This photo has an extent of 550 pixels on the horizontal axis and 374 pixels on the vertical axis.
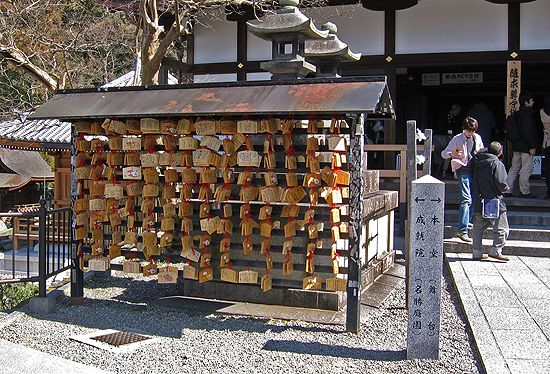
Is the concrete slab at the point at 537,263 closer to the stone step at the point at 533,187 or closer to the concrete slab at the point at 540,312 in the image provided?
the concrete slab at the point at 540,312

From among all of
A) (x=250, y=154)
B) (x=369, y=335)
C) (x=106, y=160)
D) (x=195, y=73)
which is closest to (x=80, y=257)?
(x=106, y=160)

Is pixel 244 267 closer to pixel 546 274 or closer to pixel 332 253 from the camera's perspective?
pixel 332 253

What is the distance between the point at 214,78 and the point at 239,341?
9.08 metres

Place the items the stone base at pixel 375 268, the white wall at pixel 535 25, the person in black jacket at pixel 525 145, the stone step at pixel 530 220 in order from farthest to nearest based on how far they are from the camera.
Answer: the white wall at pixel 535 25 < the person in black jacket at pixel 525 145 < the stone step at pixel 530 220 < the stone base at pixel 375 268

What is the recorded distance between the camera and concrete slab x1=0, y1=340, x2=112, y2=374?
4.88m

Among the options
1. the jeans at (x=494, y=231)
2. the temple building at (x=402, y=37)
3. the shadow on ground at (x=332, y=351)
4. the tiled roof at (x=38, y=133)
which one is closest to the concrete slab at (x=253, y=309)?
the shadow on ground at (x=332, y=351)

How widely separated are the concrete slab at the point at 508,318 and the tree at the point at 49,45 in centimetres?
1024

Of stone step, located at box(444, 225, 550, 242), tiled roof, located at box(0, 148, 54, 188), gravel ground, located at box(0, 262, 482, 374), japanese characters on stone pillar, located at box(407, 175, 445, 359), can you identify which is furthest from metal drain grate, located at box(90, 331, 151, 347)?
tiled roof, located at box(0, 148, 54, 188)

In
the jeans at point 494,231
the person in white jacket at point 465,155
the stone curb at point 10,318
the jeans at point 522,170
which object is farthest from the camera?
the jeans at point 522,170

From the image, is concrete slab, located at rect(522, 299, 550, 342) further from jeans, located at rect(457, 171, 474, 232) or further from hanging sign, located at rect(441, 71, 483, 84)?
hanging sign, located at rect(441, 71, 483, 84)

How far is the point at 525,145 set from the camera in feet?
35.6

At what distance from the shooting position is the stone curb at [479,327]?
15.5 feet

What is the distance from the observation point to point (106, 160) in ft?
23.6

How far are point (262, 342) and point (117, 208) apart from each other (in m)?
2.69
